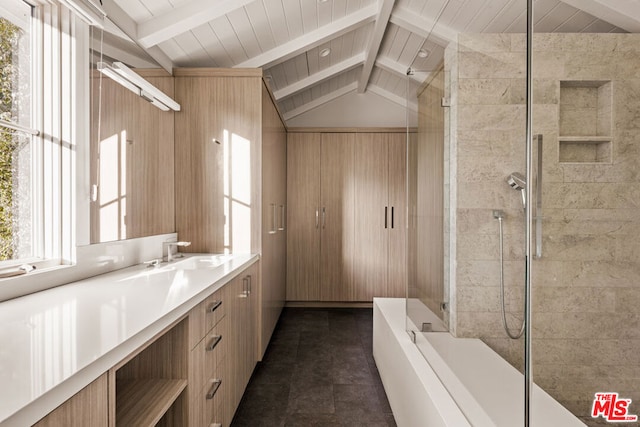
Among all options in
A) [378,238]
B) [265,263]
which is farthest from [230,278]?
[378,238]

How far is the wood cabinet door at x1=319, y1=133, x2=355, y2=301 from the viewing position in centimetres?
411

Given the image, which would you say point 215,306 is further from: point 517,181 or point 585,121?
point 585,121

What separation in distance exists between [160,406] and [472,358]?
105 cm

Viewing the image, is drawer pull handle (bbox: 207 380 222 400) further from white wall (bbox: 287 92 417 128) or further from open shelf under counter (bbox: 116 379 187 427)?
white wall (bbox: 287 92 417 128)

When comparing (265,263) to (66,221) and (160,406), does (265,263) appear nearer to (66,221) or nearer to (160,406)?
(66,221)

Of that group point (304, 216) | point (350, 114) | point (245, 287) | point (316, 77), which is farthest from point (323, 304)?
point (316, 77)

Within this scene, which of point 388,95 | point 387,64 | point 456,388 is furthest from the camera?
point 388,95

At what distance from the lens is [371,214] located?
13.5 ft

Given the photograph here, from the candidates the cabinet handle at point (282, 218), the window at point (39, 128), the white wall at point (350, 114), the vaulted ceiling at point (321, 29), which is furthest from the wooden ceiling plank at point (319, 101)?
the window at point (39, 128)

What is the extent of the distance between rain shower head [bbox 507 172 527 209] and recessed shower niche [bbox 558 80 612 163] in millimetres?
105

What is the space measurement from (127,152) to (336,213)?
8.29 feet

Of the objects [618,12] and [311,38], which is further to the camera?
[311,38]

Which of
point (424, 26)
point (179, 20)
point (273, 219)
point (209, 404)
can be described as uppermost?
point (179, 20)

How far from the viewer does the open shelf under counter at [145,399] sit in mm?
1031
